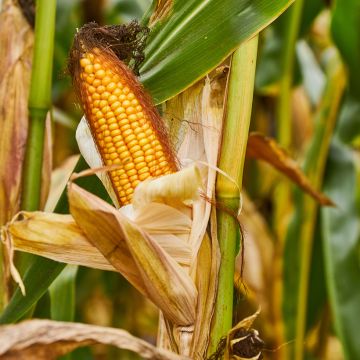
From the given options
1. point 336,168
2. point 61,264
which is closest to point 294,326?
point 336,168

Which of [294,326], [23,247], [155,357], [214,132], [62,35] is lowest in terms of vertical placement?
[294,326]

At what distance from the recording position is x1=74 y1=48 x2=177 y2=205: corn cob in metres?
0.73

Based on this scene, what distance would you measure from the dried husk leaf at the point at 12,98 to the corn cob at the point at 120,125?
0.33 meters

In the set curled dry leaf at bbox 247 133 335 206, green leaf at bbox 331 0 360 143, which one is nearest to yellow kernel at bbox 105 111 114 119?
curled dry leaf at bbox 247 133 335 206

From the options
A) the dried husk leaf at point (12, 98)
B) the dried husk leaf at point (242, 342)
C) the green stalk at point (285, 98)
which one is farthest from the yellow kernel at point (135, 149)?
the green stalk at point (285, 98)

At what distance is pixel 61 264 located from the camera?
869 mm

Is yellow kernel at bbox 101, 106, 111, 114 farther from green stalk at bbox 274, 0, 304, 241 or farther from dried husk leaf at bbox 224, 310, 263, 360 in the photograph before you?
green stalk at bbox 274, 0, 304, 241

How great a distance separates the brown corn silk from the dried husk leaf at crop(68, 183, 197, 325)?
2.6 inches

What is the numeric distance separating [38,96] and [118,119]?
0.24m

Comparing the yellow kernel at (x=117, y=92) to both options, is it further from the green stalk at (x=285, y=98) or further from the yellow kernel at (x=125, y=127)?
the green stalk at (x=285, y=98)

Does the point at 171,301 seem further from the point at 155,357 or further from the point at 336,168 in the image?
the point at 336,168

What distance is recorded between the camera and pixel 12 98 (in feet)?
3.54

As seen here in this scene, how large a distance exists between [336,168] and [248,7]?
3.01ft

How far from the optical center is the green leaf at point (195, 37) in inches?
31.0
